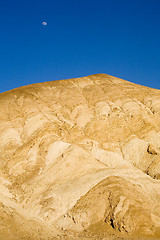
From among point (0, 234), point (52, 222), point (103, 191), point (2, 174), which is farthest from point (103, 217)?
point (2, 174)

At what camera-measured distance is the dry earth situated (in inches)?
681

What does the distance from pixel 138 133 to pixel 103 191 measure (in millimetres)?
12035

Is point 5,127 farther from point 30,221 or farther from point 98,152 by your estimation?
point 30,221

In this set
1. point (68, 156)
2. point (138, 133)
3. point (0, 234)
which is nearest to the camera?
point (0, 234)

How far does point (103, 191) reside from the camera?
20156 millimetres

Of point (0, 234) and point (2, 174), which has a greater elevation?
point (2, 174)

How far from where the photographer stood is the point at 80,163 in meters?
24.7

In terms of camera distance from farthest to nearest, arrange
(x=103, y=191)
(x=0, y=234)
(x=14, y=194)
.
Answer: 1. (x=14, y=194)
2. (x=103, y=191)
3. (x=0, y=234)

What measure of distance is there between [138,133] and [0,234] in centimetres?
2018

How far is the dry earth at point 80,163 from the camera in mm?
17297

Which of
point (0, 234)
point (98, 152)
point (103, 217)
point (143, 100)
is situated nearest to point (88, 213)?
point (103, 217)

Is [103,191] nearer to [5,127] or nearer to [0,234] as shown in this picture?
[0,234]

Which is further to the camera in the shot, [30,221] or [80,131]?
[80,131]

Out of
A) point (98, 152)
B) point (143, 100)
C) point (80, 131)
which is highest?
point (143, 100)
